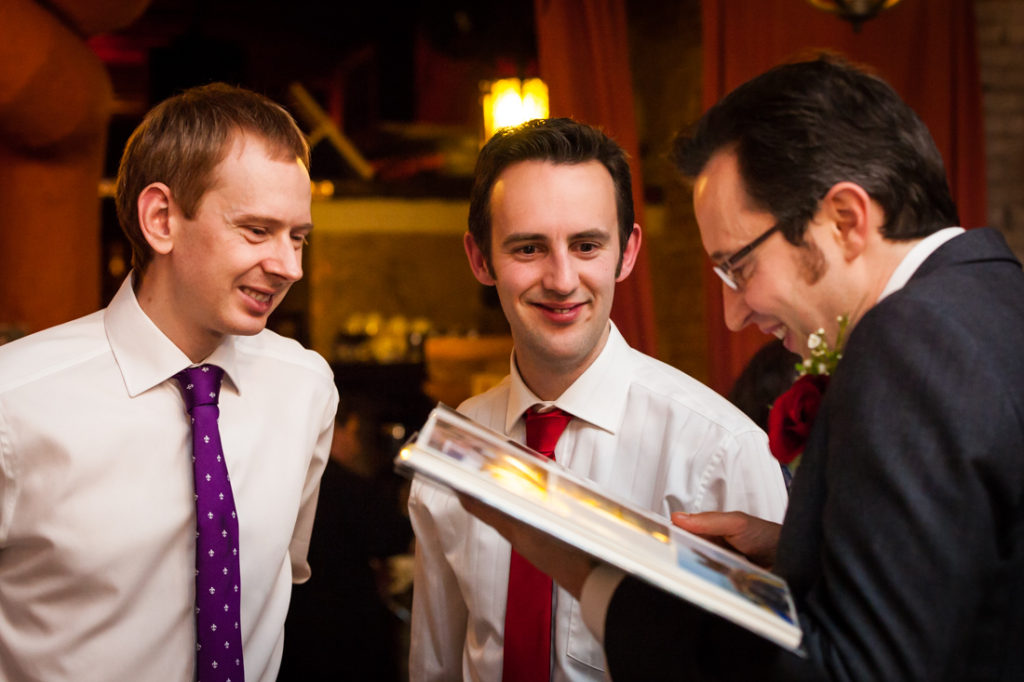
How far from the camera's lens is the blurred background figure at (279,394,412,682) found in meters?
3.06

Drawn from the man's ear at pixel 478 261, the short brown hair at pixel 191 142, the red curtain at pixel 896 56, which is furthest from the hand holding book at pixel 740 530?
the red curtain at pixel 896 56

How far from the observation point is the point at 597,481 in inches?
71.0

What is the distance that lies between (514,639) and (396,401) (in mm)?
5116

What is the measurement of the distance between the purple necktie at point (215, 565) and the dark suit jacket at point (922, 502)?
837 mm

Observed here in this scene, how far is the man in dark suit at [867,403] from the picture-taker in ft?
3.15

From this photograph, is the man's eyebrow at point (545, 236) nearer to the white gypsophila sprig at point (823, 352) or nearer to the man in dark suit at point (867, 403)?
the man in dark suit at point (867, 403)

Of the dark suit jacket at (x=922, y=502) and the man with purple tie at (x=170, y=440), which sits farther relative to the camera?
the man with purple tie at (x=170, y=440)

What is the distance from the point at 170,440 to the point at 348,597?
1.61 meters

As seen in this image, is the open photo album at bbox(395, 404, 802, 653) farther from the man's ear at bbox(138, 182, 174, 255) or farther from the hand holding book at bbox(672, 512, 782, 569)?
the man's ear at bbox(138, 182, 174, 255)

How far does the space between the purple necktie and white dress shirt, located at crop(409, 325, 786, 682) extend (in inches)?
14.9

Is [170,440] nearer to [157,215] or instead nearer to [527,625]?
[157,215]

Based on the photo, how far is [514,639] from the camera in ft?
5.57

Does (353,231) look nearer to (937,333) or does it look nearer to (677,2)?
(677,2)

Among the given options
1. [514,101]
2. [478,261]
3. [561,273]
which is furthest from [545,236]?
[514,101]
